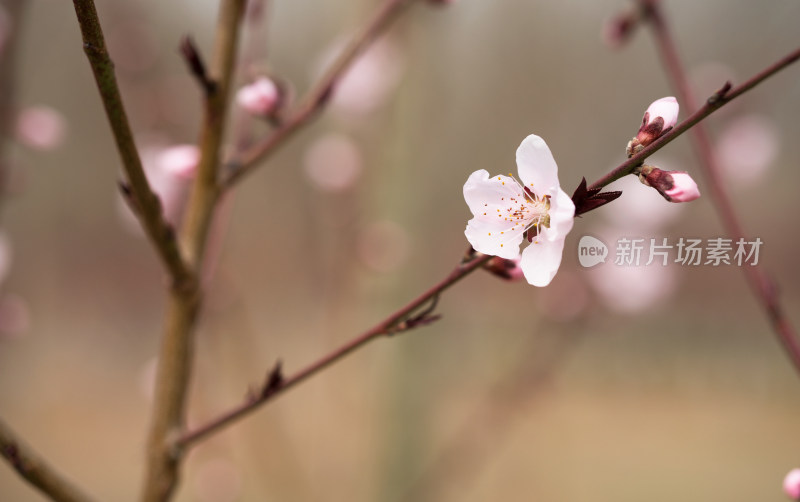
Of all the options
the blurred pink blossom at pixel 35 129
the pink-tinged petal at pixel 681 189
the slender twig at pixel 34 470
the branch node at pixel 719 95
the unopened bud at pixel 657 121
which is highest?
the branch node at pixel 719 95

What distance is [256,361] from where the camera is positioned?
1018 millimetres

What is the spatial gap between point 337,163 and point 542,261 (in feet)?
2.65

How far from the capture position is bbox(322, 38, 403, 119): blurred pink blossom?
88 centimetres

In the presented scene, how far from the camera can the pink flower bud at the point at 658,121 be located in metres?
0.21

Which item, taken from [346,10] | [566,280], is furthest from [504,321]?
[346,10]

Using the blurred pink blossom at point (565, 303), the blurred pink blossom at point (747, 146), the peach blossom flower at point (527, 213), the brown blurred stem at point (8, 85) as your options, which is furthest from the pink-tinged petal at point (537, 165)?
the blurred pink blossom at point (747, 146)

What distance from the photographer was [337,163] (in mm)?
1002

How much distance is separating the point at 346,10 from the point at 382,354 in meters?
0.52

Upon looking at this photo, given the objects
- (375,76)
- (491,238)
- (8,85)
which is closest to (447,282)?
(491,238)

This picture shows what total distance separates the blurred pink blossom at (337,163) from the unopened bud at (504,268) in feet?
2.37

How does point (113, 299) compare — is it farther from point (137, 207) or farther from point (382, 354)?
point (137, 207)

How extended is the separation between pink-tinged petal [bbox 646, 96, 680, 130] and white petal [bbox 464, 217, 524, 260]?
0.22 feet

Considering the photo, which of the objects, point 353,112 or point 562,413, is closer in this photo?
point 353,112

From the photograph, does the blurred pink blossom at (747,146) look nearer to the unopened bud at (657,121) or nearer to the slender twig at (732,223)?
the slender twig at (732,223)
